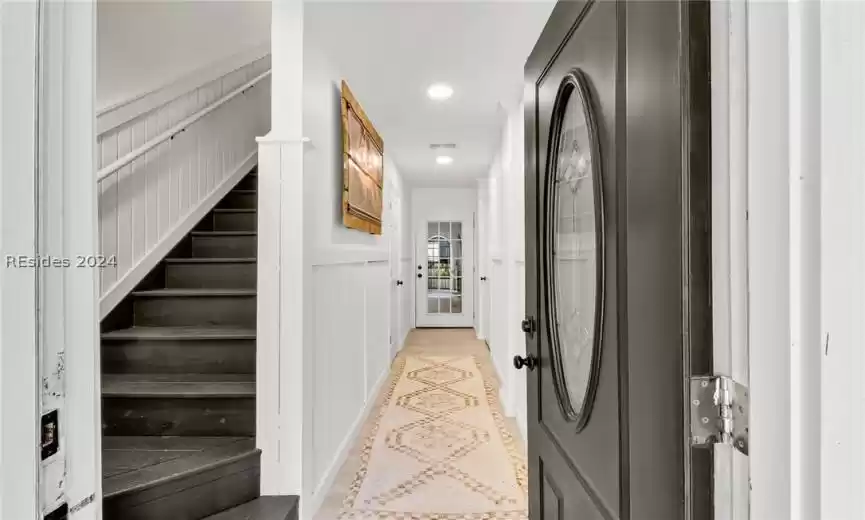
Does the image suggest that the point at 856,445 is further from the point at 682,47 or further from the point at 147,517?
the point at 147,517

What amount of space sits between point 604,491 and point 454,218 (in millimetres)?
7132

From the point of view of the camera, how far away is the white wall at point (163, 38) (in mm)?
2451

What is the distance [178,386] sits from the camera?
2.09 m

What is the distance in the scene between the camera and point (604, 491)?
0.88 m

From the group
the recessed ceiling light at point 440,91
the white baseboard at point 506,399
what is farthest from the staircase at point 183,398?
the white baseboard at point 506,399

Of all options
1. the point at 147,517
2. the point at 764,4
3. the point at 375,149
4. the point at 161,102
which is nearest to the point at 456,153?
the point at 375,149

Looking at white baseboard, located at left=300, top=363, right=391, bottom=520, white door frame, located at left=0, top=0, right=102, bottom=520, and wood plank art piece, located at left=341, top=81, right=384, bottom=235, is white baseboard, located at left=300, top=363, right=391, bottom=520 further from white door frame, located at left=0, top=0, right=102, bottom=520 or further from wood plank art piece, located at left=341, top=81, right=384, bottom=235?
white door frame, located at left=0, top=0, right=102, bottom=520

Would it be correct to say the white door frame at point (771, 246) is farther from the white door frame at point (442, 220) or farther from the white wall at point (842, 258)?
the white door frame at point (442, 220)

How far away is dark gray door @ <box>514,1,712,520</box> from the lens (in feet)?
2.05

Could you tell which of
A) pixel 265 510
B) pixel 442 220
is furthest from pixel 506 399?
pixel 442 220

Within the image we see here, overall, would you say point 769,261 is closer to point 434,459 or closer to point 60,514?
point 60,514

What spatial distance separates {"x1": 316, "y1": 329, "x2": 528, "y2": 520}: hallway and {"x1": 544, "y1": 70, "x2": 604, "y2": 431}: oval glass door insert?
1298mm

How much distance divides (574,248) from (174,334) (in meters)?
2.02

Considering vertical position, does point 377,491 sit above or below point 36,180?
below
